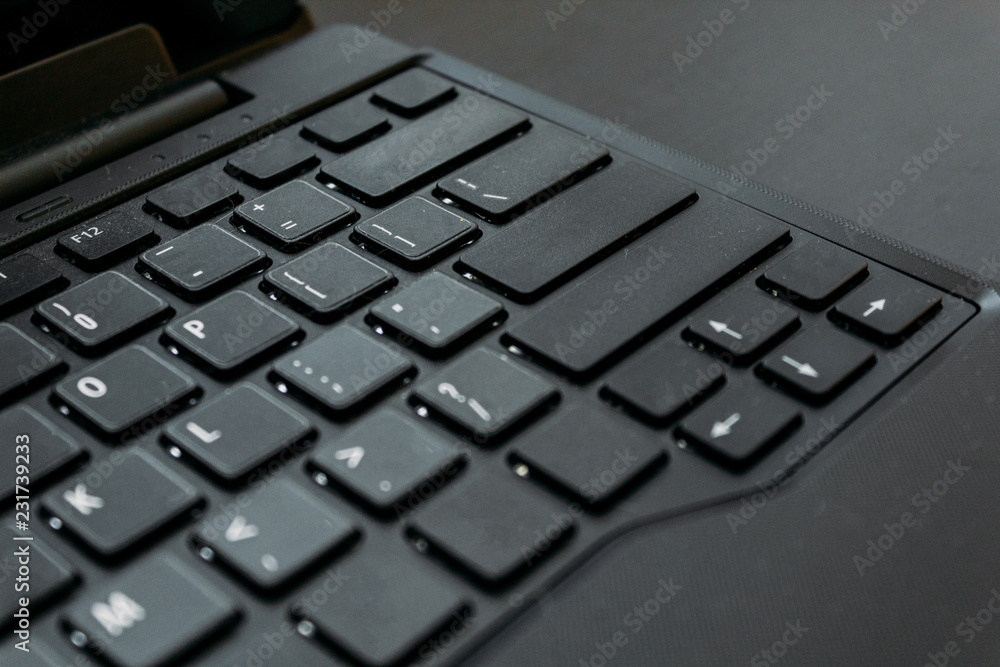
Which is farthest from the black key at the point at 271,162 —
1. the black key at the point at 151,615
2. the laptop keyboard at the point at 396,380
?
the black key at the point at 151,615

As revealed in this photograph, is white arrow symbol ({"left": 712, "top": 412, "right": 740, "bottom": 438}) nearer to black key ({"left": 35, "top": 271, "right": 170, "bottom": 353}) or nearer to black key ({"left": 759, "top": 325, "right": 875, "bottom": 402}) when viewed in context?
black key ({"left": 759, "top": 325, "right": 875, "bottom": 402})

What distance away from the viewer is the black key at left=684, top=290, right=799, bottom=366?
1.18ft

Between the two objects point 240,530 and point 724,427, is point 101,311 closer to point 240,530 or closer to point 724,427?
point 240,530

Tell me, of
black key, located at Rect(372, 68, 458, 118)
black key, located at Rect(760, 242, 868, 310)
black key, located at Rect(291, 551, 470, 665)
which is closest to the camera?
black key, located at Rect(291, 551, 470, 665)

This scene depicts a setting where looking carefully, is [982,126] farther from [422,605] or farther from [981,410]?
[422,605]

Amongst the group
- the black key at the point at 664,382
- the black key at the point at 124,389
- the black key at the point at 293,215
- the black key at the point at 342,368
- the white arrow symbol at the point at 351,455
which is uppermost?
the black key at the point at 664,382

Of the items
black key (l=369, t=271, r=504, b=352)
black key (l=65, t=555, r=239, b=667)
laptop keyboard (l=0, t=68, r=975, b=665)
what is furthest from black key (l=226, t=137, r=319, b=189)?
black key (l=65, t=555, r=239, b=667)

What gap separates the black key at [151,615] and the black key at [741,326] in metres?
0.18

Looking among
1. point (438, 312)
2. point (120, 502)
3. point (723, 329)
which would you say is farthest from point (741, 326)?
point (120, 502)

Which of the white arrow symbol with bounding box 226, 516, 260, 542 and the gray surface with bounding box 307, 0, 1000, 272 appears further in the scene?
the gray surface with bounding box 307, 0, 1000, 272

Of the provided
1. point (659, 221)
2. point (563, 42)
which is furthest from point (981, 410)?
point (563, 42)

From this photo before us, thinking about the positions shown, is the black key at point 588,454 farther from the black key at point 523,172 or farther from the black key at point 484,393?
the black key at point 523,172

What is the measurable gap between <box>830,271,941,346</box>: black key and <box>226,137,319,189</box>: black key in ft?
0.78

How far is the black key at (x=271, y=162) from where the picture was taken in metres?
0.45
